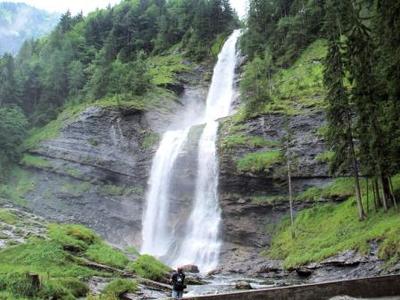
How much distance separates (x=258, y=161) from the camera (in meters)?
49.4

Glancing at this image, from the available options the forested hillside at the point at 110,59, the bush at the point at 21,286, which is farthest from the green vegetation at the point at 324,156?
the bush at the point at 21,286

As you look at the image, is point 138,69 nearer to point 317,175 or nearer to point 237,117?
point 237,117

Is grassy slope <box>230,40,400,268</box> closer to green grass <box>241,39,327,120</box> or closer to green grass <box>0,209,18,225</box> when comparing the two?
green grass <box>241,39,327,120</box>

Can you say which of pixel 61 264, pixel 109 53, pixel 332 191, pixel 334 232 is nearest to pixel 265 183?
pixel 332 191

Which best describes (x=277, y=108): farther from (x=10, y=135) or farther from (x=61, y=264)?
(x=10, y=135)

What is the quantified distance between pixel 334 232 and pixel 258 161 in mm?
12821

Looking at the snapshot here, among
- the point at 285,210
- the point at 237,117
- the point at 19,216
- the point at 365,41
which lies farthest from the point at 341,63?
the point at 19,216

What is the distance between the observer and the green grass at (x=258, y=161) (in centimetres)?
4872

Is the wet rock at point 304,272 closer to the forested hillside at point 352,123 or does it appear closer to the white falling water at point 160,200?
the forested hillside at point 352,123

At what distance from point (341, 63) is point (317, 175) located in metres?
12.8

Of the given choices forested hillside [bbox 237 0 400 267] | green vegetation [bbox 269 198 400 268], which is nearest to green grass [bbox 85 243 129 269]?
green vegetation [bbox 269 198 400 268]

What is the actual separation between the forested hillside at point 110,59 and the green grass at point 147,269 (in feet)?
127

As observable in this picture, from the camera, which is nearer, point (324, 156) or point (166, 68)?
point (324, 156)

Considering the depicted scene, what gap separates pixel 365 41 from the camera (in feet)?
116
